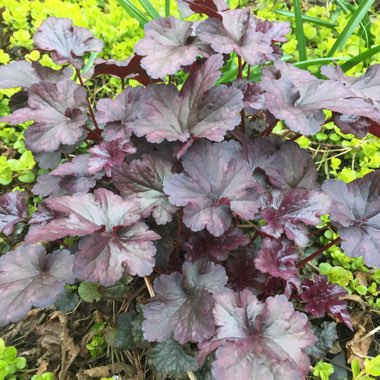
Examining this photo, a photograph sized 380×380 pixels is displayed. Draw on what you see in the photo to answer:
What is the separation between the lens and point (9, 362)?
1.38m

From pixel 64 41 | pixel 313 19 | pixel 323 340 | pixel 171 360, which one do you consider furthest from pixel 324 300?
pixel 313 19

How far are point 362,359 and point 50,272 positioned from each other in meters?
0.97

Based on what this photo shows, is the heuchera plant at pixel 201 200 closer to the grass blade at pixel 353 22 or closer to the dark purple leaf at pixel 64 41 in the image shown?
the dark purple leaf at pixel 64 41

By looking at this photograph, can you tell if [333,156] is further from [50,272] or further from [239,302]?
[50,272]

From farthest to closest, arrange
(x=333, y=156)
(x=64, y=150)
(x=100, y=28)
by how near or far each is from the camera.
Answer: (x=100, y=28) < (x=333, y=156) < (x=64, y=150)

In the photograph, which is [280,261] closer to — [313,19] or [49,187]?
[49,187]

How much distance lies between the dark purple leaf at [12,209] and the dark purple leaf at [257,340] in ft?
2.44

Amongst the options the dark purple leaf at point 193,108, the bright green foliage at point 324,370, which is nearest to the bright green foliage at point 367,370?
Answer: the bright green foliage at point 324,370

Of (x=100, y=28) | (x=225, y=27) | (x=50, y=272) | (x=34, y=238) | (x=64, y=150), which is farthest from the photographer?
(x=100, y=28)

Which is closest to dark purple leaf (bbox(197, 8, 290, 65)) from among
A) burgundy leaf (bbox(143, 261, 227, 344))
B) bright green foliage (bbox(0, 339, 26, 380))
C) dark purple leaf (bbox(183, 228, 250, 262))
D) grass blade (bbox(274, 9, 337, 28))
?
dark purple leaf (bbox(183, 228, 250, 262))

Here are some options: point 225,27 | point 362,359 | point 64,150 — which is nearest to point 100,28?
point 64,150

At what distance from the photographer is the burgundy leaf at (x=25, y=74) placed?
153cm

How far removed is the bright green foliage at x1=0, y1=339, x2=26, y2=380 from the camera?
1331 millimetres

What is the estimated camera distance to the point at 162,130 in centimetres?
128
